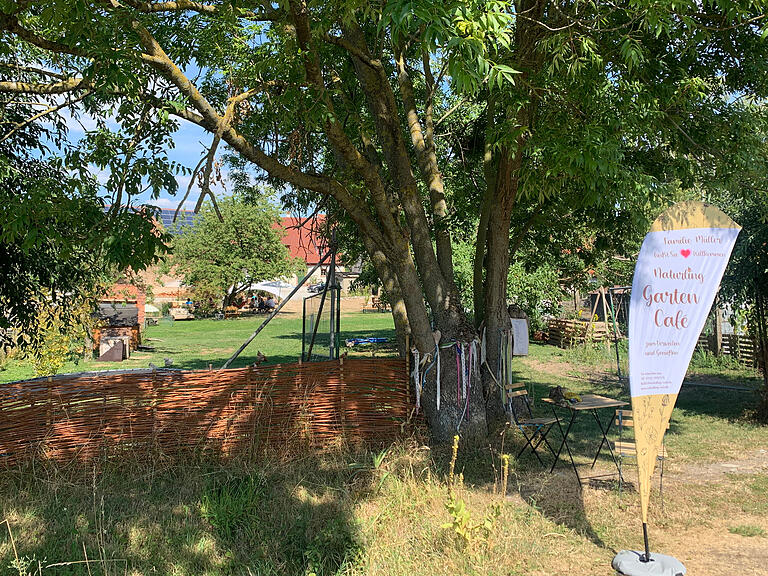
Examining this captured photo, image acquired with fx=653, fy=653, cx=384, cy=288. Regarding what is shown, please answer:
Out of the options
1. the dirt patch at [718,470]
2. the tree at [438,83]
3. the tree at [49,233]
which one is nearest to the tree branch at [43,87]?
the tree at [438,83]

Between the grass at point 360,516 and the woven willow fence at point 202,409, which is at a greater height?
the woven willow fence at point 202,409

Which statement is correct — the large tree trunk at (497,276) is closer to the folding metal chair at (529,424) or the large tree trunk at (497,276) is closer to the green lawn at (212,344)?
the folding metal chair at (529,424)

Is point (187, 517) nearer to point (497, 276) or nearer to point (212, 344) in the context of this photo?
point (497, 276)

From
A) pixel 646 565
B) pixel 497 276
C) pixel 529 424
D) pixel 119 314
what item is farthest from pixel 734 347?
pixel 119 314

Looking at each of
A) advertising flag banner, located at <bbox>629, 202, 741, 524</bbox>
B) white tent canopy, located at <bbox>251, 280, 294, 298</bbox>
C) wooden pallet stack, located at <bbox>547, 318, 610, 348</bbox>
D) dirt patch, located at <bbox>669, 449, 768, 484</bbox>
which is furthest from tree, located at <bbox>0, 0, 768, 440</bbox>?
white tent canopy, located at <bbox>251, 280, 294, 298</bbox>

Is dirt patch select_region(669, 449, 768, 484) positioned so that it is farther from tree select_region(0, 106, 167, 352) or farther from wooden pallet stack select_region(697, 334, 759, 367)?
wooden pallet stack select_region(697, 334, 759, 367)

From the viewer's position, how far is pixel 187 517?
6.19m

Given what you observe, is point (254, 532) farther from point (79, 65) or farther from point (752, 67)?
point (752, 67)

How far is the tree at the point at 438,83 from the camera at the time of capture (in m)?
6.55

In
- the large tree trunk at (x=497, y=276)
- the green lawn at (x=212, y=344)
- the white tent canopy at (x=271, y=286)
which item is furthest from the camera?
the white tent canopy at (x=271, y=286)

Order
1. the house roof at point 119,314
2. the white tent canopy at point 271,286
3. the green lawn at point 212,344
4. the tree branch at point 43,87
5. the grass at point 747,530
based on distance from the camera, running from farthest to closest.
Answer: the white tent canopy at point 271,286
the house roof at point 119,314
the green lawn at point 212,344
the tree branch at point 43,87
the grass at point 747,530

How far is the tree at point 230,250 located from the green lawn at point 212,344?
379 centimetres

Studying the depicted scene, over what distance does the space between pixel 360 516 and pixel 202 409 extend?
8.59 ft

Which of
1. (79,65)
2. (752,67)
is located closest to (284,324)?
(79,65)
